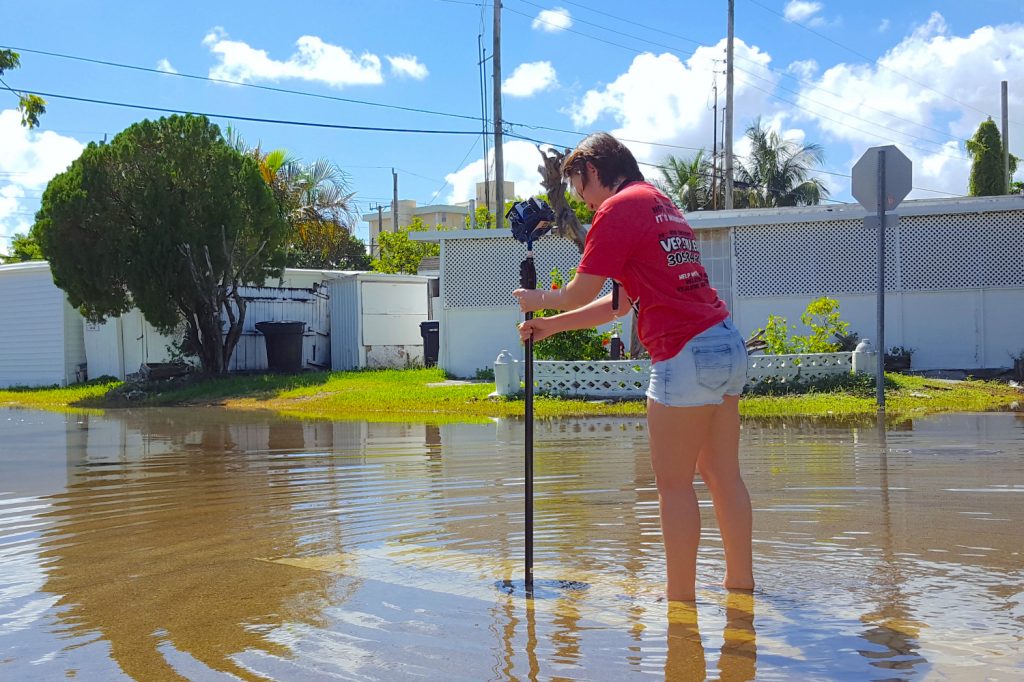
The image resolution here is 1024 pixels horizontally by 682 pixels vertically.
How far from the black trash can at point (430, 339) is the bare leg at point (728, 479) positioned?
21.6 m

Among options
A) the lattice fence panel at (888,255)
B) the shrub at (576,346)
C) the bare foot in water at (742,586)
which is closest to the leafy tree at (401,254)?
the lattice fence panel at (888,255)

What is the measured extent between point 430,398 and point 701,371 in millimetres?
13830

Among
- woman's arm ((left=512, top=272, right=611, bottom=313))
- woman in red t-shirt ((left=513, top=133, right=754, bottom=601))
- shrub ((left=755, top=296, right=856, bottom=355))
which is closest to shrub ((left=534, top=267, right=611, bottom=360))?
shrub ((left=755, top=296, right=856, bottom=355))

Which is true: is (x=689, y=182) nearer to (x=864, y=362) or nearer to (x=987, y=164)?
(x=987, y=164)

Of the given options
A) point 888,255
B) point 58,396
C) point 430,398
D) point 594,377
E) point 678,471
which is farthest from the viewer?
point 58,396

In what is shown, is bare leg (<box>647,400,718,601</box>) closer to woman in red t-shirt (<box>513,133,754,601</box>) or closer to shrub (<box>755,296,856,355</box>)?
woman in red t-shirt (<box>513,133,754,601</box>)

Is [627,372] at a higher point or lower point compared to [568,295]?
lower

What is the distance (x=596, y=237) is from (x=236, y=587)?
227 centimetres

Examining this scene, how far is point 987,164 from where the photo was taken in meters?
33.8

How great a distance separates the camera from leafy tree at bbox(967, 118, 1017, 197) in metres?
33.6

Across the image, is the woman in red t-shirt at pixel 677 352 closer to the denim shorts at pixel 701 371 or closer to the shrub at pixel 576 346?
the denim shorts at pixel 701 371

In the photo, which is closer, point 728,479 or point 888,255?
point 728,479

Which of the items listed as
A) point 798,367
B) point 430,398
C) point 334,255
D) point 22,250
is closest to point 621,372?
point 798,367

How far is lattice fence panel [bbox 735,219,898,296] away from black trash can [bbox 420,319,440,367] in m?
7.89
